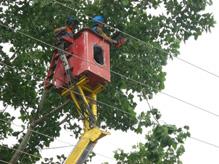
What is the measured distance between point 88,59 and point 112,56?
9.19 feet

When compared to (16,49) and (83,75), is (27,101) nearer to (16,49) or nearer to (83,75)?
(16,49)

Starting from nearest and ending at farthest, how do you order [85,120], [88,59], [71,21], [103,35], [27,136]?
1. [85,120]
2. [88,59]
3. [103,35]
4. [71,21]
5. [27,136]

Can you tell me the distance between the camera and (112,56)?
11.4 metres

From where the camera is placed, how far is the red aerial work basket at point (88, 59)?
8539 millimetres

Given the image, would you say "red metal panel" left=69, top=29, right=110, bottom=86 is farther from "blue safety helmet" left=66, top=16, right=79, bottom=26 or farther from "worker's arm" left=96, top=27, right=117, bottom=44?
"blue safety helmet" left=66, top=16, right=79, bottom=26

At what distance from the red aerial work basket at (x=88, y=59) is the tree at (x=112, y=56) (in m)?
1.79

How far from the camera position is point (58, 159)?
1234 cm

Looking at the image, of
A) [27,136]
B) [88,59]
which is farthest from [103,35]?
[27,136]

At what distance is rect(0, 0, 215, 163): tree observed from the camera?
11.3m

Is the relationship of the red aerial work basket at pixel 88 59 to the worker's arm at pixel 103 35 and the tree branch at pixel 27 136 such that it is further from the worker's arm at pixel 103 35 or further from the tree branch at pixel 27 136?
the tree branch at pixel 27 136

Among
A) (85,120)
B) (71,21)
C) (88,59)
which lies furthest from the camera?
(71,21)

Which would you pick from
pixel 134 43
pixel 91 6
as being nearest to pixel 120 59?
pixel 134 43

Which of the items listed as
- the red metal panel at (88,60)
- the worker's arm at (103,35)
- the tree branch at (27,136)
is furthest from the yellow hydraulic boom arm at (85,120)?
the tree branch at (27,136)

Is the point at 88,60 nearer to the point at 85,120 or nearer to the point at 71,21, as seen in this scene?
the point at 85,120
